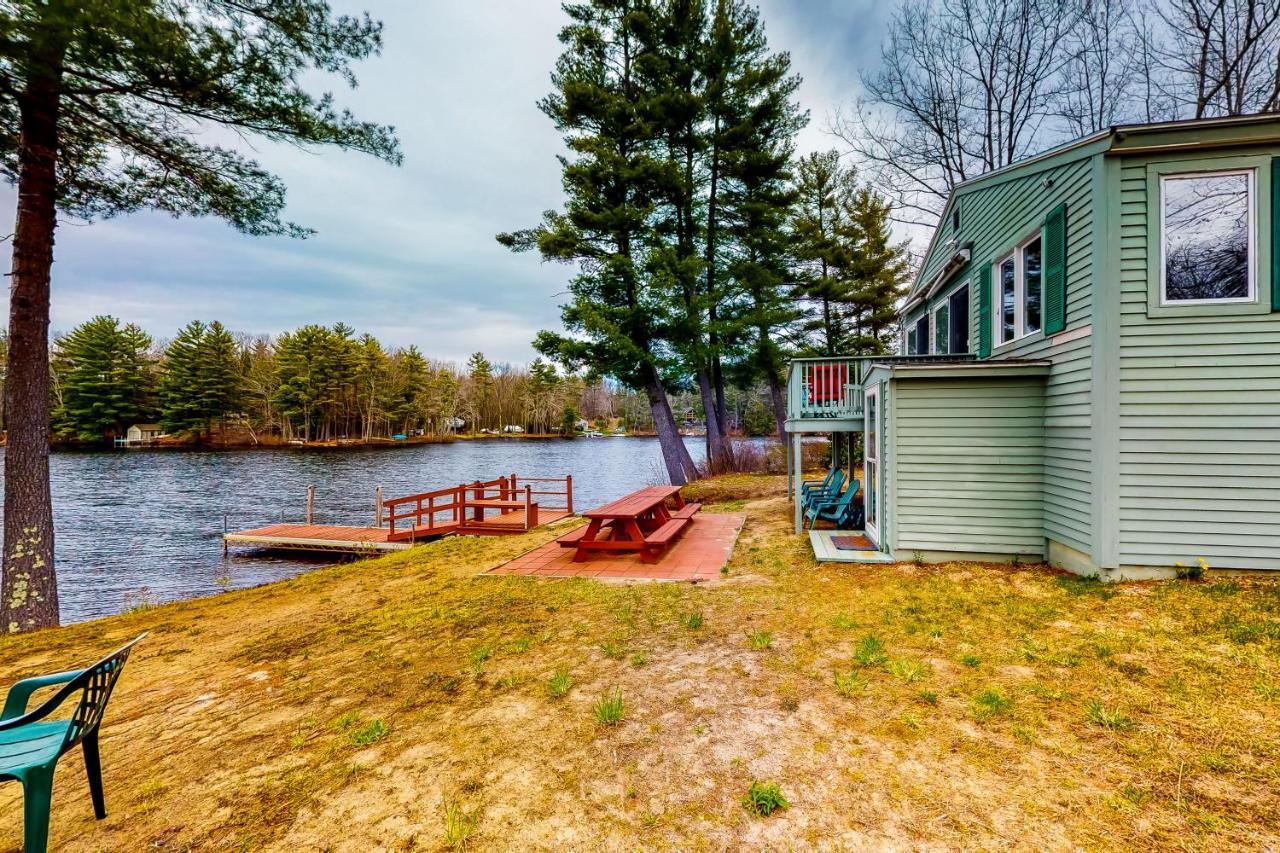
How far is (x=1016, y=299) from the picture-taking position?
23.2 feet

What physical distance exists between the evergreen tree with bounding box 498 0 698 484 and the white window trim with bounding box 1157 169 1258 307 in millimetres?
10839

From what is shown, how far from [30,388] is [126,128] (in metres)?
3.27

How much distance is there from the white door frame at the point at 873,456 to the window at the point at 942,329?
3.19 m

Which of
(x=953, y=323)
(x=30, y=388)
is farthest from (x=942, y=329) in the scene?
(x=30, y=388)

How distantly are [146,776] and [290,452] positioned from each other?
45032 mm

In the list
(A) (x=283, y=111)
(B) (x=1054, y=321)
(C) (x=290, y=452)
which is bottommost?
(C) (x=290, y=452)

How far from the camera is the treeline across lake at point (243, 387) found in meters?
41.5

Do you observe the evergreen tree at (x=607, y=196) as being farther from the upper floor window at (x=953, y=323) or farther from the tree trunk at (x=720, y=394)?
the upper floor window at (x=953, y=323)

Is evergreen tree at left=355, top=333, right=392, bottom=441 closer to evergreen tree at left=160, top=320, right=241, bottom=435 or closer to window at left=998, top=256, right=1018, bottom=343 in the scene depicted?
evergreen tree at left=160, top=320, right=241, bottom=435

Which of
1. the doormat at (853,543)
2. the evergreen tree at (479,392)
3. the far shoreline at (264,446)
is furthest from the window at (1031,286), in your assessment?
the evergreen tree at (479,392)

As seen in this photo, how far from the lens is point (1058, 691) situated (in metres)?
3.28

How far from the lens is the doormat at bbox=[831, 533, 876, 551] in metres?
7.23

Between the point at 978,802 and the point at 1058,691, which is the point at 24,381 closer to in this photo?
the point at 978,802

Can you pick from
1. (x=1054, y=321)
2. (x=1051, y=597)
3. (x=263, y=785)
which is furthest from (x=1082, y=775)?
(x=1054, y=321)
